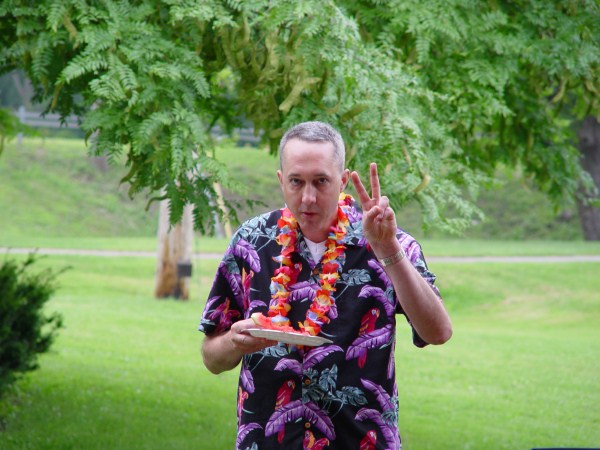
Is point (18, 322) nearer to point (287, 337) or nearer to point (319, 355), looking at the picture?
point (319, 355)

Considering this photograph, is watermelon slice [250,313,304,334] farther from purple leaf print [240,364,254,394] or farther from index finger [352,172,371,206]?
index finger [352,172,371,206]

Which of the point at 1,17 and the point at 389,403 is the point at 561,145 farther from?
the point at 389,403

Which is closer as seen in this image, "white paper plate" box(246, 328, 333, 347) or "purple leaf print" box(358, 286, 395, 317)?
"white paper plate" box(246, 328, 333, 347)

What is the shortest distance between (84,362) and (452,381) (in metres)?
5.01

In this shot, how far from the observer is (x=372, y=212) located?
Answer: 9.65ft

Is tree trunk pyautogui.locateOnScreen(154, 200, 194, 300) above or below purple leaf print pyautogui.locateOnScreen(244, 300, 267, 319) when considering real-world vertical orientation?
below

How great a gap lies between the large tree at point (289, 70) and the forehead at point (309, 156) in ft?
6.50

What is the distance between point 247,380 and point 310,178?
0.73 meters

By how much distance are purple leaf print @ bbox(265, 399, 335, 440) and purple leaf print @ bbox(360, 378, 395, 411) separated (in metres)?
0.17

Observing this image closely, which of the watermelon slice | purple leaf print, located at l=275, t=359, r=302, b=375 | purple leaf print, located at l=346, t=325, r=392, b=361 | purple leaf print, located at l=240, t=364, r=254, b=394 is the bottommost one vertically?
purple leaf print, located at l=240, t=364, r=254, b=394

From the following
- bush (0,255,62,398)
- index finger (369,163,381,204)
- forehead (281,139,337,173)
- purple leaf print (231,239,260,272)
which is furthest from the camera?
bush (0,255,62,398)

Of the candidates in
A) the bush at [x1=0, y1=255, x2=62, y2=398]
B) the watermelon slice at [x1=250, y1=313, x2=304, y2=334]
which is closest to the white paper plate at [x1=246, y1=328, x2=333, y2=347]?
the watermelon slice at [x1=250, y1=313, x2=304, y2=334]

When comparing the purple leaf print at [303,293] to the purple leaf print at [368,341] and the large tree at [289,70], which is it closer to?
the purple leaf print at [368,341]

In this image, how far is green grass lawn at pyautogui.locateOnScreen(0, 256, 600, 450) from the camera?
9016 millimetres
